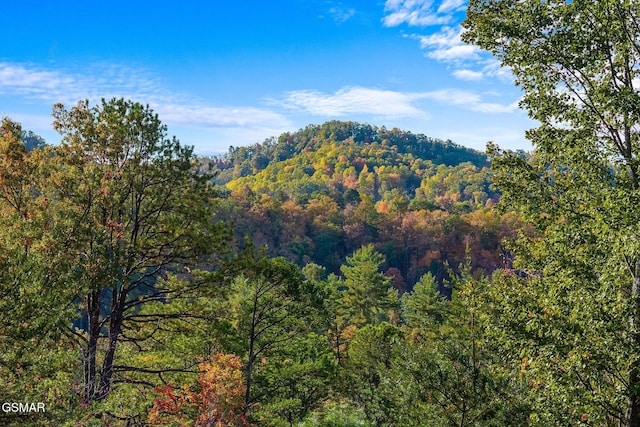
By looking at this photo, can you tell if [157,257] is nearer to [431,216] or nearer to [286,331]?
[286,331]

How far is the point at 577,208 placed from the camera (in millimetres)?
6875

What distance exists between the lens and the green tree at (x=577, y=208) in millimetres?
5969

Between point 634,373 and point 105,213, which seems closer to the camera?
point 634,373

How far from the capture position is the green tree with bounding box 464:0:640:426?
5969mm

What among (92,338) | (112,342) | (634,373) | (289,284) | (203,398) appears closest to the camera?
(634,373)

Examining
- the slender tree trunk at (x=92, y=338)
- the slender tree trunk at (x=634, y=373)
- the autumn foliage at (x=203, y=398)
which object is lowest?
the autumn foliage at (x=203, y=398)

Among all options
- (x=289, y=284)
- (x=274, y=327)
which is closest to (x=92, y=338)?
(x=289, y=284)

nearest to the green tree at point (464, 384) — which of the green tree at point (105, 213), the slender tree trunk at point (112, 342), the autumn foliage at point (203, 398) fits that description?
the autumn foliage at point (203, 398)

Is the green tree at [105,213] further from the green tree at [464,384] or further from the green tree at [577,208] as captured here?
the green tree at [577,208]

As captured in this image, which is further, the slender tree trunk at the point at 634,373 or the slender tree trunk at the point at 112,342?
the slender tree trunk at the point at 112,342

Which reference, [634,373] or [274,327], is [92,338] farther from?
[634,373]

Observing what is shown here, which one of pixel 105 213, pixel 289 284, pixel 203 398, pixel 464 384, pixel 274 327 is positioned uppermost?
pixel 105 213

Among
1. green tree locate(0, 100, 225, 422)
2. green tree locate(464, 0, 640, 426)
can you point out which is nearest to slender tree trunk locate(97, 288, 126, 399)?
green tree locate(0, 100, 225, 422)

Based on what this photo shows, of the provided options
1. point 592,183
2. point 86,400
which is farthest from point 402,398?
point 86,400
